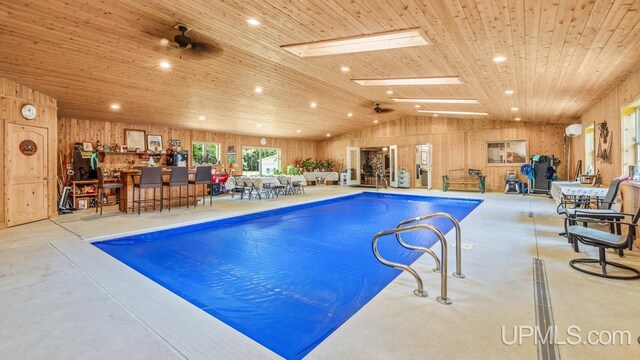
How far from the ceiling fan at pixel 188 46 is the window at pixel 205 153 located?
6.42 m

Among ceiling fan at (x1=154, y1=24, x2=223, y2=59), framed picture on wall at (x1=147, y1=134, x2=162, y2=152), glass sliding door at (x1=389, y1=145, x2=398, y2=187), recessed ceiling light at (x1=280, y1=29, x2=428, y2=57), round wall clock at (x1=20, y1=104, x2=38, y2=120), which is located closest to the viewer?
recessed ceiling light at (x1=280, y1=29, x2=428, y2=57)

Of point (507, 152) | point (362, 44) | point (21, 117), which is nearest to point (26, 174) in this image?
point (21, 117)

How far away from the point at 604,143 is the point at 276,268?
6636 millimetres

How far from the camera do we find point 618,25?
2783 mm

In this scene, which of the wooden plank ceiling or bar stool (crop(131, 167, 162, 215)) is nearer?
the wooden plank ceiling

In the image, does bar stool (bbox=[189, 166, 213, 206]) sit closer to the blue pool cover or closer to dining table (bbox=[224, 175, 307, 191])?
dining table (bbox=[224, 175, 307, 191])

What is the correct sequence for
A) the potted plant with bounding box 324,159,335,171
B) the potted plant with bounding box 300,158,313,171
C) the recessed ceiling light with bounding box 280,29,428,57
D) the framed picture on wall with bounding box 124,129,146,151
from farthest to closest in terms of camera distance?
the potted plant with bounding box 324,159,335,171
the potted plant with bounding box 300,158,313,171
the framed picture on wall with bounding box 124,129,146,151
the recessed ceiling light with bounding box 280,29,428,57

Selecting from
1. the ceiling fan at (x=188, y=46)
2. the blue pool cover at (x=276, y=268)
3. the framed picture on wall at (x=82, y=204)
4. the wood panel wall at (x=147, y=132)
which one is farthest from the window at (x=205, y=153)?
the ceiling fan at (x=188, y=46)

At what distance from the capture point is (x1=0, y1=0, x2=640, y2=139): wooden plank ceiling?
2986mm

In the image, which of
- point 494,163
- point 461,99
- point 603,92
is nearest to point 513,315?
point 603,92

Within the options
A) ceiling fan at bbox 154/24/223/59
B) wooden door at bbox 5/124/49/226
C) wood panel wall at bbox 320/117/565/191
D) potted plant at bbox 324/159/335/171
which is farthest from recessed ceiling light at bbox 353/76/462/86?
potted plant at bbox 324/159/335/171

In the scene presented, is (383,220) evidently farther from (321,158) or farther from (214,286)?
(321,158)

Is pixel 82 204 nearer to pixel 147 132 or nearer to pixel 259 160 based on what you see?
pixel 147 132

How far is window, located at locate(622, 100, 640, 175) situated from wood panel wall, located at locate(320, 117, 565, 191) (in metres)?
6.18
